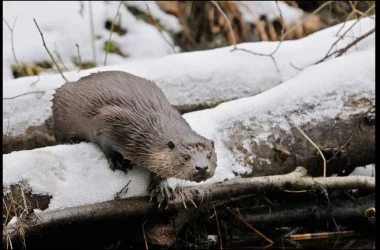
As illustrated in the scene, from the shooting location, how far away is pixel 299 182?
3227mm

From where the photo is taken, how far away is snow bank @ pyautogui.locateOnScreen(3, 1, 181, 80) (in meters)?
5.19

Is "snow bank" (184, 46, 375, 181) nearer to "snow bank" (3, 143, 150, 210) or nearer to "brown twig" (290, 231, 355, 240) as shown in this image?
"snow bank" (3, 143, 150, 210)

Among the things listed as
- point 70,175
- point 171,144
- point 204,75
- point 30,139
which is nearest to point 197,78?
point 204,75

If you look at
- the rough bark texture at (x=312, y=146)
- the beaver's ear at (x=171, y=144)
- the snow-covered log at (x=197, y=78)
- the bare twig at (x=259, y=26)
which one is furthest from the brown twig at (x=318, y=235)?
the bare twig at (x=259, y=26)

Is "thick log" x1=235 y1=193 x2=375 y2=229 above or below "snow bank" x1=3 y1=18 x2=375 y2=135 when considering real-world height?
below

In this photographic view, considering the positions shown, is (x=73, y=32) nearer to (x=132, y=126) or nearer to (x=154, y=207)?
Answer: (x=132, y=126)

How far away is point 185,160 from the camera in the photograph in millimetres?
2840

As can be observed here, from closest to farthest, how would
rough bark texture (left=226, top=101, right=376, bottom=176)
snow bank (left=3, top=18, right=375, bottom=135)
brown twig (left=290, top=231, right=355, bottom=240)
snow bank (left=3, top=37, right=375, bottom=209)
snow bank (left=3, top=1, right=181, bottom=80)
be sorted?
1. snow bank (left=3, top=37, right=375, bottom=209)
2. rough bark texture (left=226, top=101, right=376, bottom=176)
3. brown twig (left=290, top=231, right=355, bottom=240)
4. snow bank (left=3, top=18, right=375, bottom=135)
5. snow bank (left=3, top=1, right=181, bottom=80)

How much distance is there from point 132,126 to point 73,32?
8.37 feet

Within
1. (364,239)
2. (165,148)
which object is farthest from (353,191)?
(165,148)

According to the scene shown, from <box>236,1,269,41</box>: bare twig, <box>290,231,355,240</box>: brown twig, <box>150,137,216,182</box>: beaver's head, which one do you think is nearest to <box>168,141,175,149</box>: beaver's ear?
<box>150,137,216,182</box>: beaver's head

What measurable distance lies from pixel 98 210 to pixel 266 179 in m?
0.82

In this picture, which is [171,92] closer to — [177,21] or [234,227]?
[234,227]

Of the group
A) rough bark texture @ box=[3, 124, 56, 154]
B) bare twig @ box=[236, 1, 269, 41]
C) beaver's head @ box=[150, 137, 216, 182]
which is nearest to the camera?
beaver's head @ box=[150, 137, 216, 182]
